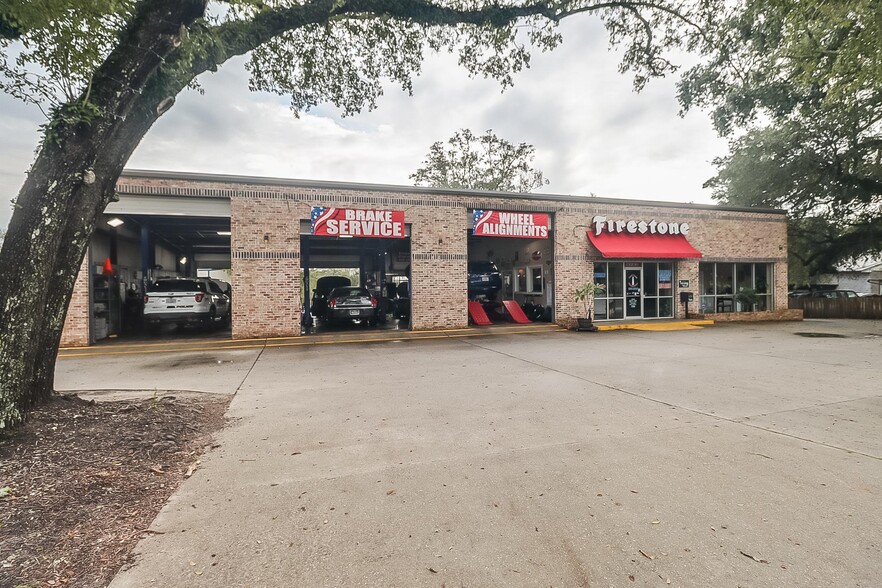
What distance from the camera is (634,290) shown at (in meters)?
16.8

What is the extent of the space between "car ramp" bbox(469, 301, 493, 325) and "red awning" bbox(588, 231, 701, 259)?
4.96m

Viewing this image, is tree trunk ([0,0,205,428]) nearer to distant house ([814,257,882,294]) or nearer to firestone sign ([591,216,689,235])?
firestone sign ([591,216,689,235])

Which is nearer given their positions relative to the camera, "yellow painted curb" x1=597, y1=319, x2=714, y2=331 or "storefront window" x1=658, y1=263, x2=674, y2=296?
"yellow painted curb" x1=597, y1=319, x2=714, y2=331

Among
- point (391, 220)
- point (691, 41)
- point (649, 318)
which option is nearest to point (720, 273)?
point (649, 318)

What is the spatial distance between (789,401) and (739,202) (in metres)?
24.3

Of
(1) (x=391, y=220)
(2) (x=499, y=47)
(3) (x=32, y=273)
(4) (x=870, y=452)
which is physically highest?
→ (2) (x=499, y=47)

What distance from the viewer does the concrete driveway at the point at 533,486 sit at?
2.20 meters

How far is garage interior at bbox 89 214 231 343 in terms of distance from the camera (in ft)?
42.5

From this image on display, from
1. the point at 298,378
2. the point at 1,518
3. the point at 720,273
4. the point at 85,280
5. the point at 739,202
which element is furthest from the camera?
the point at 739,202

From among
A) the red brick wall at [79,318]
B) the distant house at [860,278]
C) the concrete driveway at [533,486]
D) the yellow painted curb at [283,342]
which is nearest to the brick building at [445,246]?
the red brick wall at [79,318]

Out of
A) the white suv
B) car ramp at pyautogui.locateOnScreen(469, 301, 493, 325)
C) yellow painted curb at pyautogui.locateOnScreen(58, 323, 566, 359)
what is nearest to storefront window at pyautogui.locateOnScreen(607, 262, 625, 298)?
yellow painted curb at pyautogui.locateOnScreen(58, 323, 566, 359)

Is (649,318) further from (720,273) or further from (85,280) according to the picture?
(85,280)

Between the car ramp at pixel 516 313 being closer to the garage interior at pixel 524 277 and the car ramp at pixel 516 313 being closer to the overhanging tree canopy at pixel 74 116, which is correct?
the garage interior at pixel 524 277

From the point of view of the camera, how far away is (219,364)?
28.0ft
